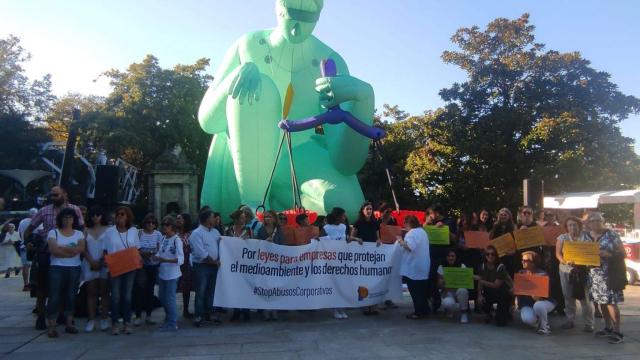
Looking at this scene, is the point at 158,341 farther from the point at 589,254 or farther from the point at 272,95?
the point at 272,95

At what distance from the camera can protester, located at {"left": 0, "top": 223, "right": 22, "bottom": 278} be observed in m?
12.6

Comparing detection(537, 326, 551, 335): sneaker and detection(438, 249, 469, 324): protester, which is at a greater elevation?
detection(438, 249, 469, 324): protester

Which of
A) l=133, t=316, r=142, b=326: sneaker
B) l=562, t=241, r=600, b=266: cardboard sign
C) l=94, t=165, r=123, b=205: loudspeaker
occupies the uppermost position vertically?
l=94, t=165, r=123, b=205: loudspeaker

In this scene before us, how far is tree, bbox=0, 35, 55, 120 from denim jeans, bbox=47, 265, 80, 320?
30735mm

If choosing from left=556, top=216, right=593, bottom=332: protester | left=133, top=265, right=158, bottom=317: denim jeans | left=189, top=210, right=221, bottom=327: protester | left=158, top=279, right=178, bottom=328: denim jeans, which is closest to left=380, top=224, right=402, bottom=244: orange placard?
left=556, top=216, right=593, bottom=332: protester

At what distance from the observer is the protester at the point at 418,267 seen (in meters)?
7.28

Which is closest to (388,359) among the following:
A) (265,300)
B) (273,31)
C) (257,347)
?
(257,347)

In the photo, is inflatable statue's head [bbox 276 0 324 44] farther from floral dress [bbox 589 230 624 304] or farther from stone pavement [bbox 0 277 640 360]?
floral dress [bbox 589 230 624 304]

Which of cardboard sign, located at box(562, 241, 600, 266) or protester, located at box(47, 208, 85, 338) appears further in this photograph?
protester, located at box(47, 208, 85, 338)

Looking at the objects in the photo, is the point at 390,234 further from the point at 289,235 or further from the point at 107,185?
the point at 107,185

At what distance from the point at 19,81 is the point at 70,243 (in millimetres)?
32140

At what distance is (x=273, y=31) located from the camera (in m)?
12.8

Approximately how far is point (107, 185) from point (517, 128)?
1638 cm

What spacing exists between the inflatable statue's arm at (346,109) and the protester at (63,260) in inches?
215
